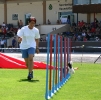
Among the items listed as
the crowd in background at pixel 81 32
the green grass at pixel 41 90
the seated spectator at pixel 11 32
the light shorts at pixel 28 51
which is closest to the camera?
the green grass at pixel 41 90

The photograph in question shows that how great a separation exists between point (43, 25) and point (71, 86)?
129 feet

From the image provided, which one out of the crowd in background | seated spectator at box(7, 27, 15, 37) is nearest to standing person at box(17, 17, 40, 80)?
the crowd in background

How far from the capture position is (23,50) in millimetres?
12383

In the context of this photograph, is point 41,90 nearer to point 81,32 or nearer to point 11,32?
point 81,32

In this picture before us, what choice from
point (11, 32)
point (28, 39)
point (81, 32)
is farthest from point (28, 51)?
point (11, 32)

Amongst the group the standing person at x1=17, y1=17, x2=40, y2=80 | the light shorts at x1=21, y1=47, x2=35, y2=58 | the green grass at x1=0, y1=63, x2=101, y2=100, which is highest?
the standing person at x1=17, y1=17, x2=40, y2=80

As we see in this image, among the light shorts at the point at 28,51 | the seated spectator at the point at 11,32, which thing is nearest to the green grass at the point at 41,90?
the light shorts at the point at 28,51

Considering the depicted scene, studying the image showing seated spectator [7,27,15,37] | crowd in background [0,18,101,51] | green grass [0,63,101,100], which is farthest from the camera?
seated spectator [7,27,15,37]

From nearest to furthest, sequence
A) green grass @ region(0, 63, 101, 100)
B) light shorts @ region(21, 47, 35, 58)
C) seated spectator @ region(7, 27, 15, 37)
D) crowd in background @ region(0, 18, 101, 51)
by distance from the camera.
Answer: green grass @ region(0, 63, 101, 100)
light shorts @ region(21, 47, 35, 58)
crowd in background @ region(0, 18, 101, 51)
seated spectator @ region(7, 27, 15, 37)

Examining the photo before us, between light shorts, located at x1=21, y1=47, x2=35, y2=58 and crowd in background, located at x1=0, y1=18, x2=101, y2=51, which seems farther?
crowd in background, located at x1=0, y1=18, x2=101, y2=51

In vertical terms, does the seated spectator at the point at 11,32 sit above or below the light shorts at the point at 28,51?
below

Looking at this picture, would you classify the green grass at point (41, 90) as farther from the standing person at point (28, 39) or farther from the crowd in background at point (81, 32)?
the crowd in background at point (81, 32)

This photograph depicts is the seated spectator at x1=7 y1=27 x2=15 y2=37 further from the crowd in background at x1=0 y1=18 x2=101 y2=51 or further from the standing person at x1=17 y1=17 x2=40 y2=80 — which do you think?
the standing person at x1=17 y1=17 x2=40 y2=80

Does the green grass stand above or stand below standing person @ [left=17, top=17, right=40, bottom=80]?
below
